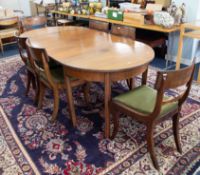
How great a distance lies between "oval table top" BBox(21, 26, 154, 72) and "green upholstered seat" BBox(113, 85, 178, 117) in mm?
248

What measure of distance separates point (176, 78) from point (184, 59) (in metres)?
2.45

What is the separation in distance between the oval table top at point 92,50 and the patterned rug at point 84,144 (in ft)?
2.31

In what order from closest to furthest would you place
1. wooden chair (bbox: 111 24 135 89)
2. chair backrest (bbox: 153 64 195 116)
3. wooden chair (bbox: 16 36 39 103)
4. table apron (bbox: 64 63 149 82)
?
chair backrest (bbox: 153 64 195 116), table apron (bbox: 64 63 149 82), wooden chair (bbox: 16 36 39 103), wooden chair (bbox: 111 24 135 89)

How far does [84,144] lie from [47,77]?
721 mm

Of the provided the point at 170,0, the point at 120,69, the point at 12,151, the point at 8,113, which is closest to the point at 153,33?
the point at 170,0

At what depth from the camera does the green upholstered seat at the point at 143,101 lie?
1661 mm

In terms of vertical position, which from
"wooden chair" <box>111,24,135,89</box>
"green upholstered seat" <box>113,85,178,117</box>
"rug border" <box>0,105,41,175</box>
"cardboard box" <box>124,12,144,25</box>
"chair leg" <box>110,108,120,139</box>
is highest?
"cardboard box" <box>124,12,144,25</box>

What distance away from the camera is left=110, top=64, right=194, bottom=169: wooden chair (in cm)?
141

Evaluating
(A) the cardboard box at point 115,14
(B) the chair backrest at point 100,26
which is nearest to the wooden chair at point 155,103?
(B) the chair backrest at point 100,26

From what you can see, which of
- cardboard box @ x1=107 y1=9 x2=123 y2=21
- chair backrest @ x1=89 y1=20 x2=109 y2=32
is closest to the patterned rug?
chair backrest @ x1=89 y1=20 x2=109 y2=32

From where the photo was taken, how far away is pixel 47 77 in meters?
2.10

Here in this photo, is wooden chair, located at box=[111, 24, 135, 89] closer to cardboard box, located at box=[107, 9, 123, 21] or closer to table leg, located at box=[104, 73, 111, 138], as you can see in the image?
table leg, located at box=[104, 73, 111, 138]

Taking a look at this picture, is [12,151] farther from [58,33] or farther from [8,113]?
[58,33]

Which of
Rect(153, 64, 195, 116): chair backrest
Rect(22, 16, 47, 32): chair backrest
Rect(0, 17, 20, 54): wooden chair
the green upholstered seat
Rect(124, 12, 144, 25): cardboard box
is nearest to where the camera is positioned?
Rect(153, 64, 195, 116): chair backrest
